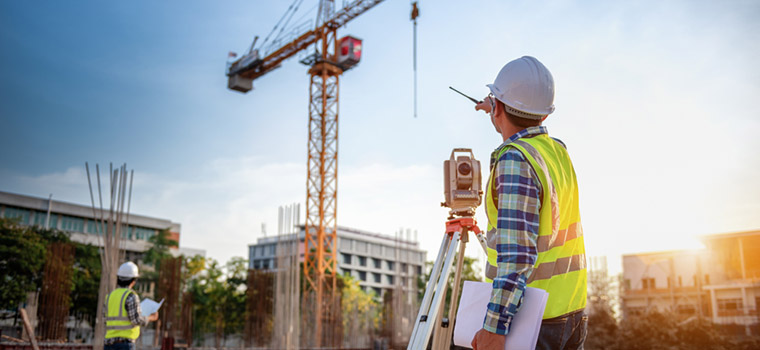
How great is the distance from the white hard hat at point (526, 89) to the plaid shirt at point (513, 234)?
6.6 inches

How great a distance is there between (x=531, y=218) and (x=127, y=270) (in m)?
3.92

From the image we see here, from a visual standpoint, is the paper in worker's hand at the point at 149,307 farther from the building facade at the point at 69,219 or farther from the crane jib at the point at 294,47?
the building facade at the point at 69,219

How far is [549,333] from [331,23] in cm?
2516

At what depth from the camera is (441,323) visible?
74.7 inches

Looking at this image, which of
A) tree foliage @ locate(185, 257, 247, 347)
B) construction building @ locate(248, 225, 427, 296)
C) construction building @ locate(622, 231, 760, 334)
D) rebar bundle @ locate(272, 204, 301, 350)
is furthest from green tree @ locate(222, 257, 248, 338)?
construction building @ locate(248, 225, 427, 296)

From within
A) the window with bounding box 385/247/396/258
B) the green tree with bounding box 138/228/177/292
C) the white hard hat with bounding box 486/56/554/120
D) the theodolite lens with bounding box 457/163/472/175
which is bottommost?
the theodolite lens with bounding box 457/163/472/175

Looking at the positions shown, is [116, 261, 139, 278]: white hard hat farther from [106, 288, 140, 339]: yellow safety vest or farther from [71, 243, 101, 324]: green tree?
[71, 243, 101, 324]: green tree

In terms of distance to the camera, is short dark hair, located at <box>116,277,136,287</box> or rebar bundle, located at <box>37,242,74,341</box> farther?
rebar bundle, located at <box>37,242,74,341</box>

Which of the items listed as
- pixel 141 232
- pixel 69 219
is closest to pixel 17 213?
pixel 69 219

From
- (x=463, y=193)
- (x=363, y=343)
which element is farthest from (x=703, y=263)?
(x=463, y=193)

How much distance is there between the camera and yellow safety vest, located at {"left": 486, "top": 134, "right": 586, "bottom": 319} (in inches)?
53.8

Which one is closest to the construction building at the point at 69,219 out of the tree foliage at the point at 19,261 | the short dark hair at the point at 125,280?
the tree foliage at the point at 19,261

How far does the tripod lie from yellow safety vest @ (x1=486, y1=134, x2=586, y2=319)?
13.9 inches

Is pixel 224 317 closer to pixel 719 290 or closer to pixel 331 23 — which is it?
pixel 331 23
